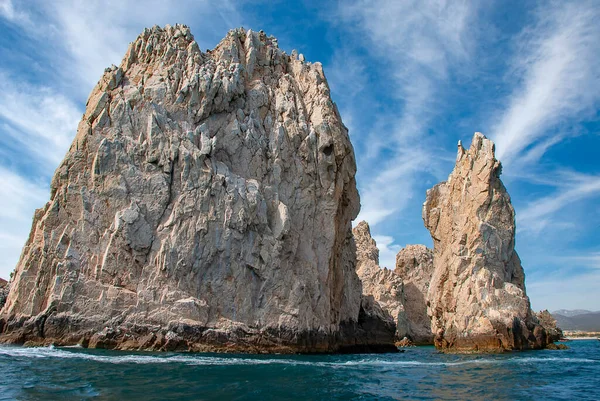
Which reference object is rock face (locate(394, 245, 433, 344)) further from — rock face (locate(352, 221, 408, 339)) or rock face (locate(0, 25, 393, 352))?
rock face (locate(0, 25, 393, 352))

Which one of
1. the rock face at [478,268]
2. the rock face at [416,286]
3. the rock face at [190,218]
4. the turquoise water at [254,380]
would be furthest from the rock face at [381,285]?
the turquoise water at [254,380]

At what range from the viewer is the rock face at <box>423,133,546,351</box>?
40.1 metres

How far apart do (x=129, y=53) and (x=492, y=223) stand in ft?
115

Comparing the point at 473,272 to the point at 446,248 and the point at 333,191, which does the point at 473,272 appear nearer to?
the point at 446,248

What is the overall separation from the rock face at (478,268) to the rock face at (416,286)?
30245 millimetres

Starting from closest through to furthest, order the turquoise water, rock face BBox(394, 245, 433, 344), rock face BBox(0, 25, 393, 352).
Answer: the turquoise water, rock face BBox(0, 25, 393, 352), rock face BBox(394, 245, 433, 344)

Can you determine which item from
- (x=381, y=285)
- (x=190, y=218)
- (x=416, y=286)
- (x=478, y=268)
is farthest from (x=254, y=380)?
(x=416, y=286)

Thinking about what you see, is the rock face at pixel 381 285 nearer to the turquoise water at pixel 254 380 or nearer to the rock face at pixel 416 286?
the rock face at pixel 416 286

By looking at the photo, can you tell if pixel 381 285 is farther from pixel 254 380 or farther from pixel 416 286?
pixel 254 380

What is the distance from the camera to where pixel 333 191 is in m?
41.9

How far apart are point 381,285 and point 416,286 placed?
1211cm

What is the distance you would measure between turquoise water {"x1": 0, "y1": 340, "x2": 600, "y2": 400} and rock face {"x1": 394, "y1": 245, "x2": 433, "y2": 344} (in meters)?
56.7

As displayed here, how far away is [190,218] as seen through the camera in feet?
109

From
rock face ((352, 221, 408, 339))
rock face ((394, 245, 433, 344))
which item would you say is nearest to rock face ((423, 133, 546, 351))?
rock face ((352, 221, 408, 339))
